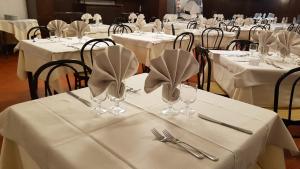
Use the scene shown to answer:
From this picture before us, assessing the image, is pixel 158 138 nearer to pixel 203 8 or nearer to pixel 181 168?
pixel 181 168

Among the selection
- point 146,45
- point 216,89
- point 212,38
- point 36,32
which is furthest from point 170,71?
point 36,32

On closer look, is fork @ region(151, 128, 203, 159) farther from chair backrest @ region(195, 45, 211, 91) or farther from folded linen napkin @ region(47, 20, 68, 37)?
folded linen napkin @ region(47, 20, 68, 37)

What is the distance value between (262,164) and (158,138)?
25.9 inches

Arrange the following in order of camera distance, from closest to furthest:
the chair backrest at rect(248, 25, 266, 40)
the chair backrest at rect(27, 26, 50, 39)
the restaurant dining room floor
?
the restaurant dining room floor → the chair backrest at rect(27, 26, 50, 39) → the chair backrest at rect(248, 25, 266, 40)

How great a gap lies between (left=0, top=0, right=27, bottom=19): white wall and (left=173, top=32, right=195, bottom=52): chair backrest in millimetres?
4708

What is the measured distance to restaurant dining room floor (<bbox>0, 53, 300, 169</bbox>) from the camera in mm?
2274

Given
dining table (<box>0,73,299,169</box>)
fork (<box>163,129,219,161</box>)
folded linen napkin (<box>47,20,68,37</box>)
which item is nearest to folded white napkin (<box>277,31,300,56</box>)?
dining table (<box>0,73,299,169</box>)

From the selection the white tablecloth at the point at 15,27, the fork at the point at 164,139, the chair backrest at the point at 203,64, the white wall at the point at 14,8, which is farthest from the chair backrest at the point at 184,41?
the white wall at the point at 14,8

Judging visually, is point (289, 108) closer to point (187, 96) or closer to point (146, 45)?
point (187, 96)

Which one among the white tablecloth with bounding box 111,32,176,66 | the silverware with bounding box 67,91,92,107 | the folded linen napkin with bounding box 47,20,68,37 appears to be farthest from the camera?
the white tablecloth with bounding box 111,32,176,66

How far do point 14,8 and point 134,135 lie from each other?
22.7 ft

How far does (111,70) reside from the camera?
3.99 feet

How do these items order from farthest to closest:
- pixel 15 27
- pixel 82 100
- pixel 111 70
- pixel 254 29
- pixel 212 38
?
pixel 254 29 < pixel 15 27 < pixel 212 38 < pixel 82 100 < pixel 111 70

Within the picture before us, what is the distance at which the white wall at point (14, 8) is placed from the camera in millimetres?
6477
